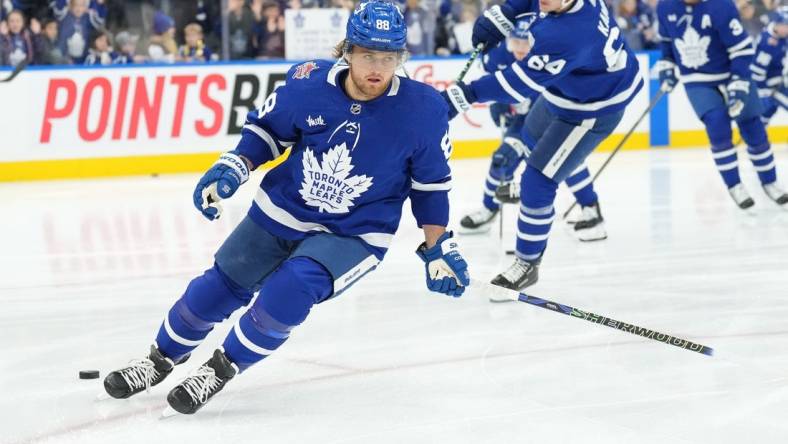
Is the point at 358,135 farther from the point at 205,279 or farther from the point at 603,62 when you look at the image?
the point at 603,62

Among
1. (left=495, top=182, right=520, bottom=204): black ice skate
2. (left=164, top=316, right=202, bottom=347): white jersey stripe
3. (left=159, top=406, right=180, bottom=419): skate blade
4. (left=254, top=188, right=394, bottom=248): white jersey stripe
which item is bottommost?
(left=495, top=182, right=520, bottom=204): black ice skate

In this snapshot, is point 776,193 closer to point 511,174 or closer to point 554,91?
point 511,174

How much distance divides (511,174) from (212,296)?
12.6 feet

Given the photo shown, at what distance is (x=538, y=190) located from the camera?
16.2ft

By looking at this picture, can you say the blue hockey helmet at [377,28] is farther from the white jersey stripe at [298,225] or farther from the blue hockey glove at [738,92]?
the blue hockey glove at [738,92]

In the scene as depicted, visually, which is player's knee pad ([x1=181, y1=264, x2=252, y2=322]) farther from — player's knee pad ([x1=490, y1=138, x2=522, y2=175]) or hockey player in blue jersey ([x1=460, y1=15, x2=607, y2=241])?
player's knee pad ([x1=490, y1=138, x2=522, y2=175])

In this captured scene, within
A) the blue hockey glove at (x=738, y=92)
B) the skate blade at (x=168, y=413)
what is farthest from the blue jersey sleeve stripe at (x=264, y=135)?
the blue hockey glove at (x=738, y=92)

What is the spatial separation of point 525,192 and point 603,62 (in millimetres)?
603

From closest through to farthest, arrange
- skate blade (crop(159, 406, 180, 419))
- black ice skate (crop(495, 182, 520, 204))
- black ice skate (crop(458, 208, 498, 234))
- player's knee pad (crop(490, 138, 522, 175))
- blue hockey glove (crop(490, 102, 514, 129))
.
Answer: skate blade (crop(159, 406, 180, 419))
black ice skate (crop(495, 182, 520, 204))
player's knee pad (crop(490, 138, 522, 175))
black ice skate (crop(458, 208, 498, 234))
blue hockey glove (crop(490, 102, 514, 129))

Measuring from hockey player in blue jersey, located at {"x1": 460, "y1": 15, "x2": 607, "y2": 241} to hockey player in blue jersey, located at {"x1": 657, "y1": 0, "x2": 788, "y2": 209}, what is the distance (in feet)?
3.22

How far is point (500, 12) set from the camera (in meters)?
5.21

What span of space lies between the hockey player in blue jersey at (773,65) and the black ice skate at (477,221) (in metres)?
3.80

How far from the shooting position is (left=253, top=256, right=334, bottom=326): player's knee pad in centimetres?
302

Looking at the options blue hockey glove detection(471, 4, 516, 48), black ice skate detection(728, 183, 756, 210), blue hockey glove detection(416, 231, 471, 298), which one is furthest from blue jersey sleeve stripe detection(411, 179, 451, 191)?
black ice skate detection(728, 183, 756, 210)
